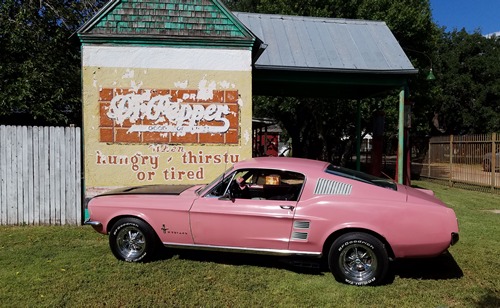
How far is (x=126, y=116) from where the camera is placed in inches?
301

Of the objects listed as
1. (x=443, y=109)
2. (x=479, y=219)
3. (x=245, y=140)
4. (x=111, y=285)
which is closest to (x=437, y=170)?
(x=479, y=219)

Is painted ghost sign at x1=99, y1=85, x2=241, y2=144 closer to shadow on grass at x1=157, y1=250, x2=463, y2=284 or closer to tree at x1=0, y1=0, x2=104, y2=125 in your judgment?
shadow on grass at x1=157, y1=250, x2=463, y2=284

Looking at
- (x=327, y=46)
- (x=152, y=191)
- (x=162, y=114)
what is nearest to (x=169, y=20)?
(x=162, y=114)

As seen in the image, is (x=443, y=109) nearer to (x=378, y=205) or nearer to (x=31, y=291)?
(x=378, y=205)

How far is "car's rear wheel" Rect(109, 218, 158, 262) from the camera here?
17.1ft

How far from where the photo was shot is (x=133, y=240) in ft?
17.6

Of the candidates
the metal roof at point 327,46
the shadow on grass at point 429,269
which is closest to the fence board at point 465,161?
the metal roof at point 327,46

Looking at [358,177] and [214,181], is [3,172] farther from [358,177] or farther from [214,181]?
[358,177]

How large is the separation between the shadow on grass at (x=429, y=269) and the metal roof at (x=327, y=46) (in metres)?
4.87

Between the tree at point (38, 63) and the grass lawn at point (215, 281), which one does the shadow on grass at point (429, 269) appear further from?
the tree at point (38, 63)

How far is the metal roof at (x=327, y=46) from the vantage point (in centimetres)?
913

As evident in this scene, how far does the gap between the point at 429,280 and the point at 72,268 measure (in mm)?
4681

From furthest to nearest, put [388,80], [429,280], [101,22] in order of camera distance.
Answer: [388,80]
[101,22]
[429,280]

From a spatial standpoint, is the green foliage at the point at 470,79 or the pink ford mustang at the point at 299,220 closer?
the pink ford mustang at the point at 299,220
